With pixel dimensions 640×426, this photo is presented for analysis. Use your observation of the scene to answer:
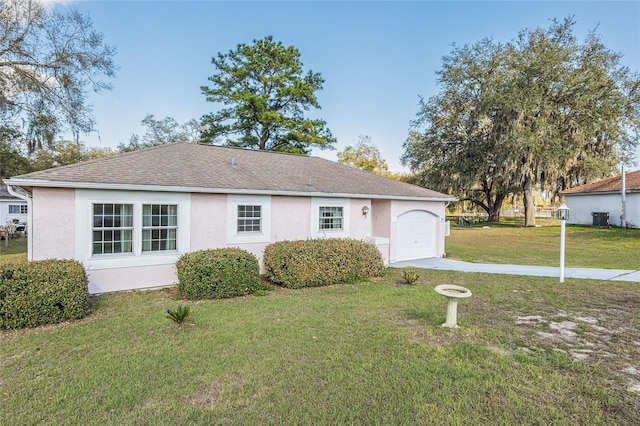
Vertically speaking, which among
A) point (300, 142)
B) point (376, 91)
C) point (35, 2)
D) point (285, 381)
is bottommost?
point (285, 381)

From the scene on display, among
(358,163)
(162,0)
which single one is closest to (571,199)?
(358,163)

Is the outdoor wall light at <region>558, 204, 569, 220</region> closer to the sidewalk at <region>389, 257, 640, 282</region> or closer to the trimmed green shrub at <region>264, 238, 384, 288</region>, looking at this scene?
the sidewalk at <region>389, 257, 640, 282</region>

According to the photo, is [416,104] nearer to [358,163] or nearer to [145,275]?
[358,163]

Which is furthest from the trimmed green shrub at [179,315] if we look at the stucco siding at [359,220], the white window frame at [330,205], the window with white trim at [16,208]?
the window with white trim at [16,208]

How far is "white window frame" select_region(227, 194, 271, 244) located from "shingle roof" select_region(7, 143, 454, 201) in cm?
37

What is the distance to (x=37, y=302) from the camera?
17.9 feet

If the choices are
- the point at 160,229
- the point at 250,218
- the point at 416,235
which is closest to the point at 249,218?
the point at 250,218

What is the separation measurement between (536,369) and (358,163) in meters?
38.1

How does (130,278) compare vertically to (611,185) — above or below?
below

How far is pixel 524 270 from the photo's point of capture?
10547mm

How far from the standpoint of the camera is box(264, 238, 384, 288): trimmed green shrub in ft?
28.0

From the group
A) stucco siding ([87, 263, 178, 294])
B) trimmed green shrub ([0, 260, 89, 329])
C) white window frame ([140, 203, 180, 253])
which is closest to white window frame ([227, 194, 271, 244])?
white window frame ([140, 203, 180, 253])

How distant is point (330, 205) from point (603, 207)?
2344 centimetres

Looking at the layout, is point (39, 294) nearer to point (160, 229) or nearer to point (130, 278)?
point (130, 278)
